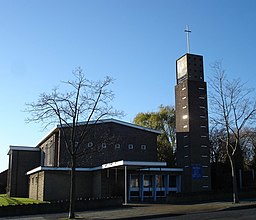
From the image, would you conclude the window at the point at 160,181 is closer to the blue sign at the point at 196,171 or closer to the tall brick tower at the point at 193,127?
the tall brick tower at the point at 193,127

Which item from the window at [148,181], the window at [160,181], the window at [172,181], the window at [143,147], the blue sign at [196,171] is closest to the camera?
the window at [148,181]

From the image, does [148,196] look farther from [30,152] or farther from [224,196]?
[30,152]

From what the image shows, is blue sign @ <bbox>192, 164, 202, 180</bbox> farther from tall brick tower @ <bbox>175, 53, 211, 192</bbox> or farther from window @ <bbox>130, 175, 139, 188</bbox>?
window @ <bbox>130, 175, 139, 188</bbox>

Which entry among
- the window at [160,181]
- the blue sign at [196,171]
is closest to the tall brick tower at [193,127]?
the blue sign at [196,171]

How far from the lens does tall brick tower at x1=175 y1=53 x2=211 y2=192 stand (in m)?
41.8

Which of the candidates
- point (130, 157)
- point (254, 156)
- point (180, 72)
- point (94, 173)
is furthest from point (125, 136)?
point (254, 156)

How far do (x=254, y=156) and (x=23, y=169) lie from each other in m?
33.4

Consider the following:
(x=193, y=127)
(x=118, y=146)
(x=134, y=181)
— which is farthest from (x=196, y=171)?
(x=118, y=146)

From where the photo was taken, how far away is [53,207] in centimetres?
2628

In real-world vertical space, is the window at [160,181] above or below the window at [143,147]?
below

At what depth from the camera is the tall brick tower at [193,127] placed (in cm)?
4175

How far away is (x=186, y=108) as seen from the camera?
4291 centimetres

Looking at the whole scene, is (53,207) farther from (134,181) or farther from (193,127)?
(193,127)

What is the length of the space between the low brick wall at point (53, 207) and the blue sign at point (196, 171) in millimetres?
13983
